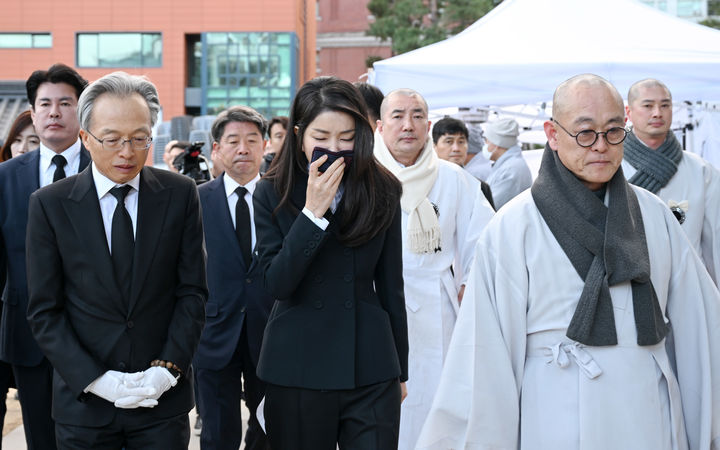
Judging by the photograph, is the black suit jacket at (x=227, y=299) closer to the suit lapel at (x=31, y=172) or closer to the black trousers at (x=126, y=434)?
the suit lapel at (x=31, y=172)

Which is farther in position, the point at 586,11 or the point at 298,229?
the point at 586,11

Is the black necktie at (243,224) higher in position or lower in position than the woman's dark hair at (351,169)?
lower

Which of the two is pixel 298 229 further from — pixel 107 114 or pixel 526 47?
pixel 526 47

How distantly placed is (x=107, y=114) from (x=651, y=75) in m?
4.90

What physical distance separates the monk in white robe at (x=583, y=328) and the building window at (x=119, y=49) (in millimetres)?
50378

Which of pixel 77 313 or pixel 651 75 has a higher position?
pixel 651 75

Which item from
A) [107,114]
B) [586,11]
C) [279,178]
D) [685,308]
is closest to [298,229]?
[279,178]

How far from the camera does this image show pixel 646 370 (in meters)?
3.04

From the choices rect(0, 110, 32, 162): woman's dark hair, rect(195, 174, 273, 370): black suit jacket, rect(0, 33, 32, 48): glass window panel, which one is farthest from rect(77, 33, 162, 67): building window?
rect(195, 174, 273, 370): black suit jacket

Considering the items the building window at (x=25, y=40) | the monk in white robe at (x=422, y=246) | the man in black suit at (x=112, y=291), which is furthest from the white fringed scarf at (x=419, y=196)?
the building window at (x=25, y=40)

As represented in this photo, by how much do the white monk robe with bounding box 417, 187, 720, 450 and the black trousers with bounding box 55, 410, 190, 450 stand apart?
0.91 m

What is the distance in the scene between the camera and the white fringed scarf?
16.4ft

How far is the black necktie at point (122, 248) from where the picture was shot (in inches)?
130

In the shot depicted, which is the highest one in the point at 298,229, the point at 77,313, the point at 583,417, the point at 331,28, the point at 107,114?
the point at 331,28
